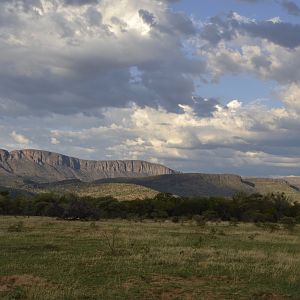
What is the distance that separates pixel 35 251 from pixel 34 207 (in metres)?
66.5

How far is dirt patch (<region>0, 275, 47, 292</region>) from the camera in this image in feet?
49.3

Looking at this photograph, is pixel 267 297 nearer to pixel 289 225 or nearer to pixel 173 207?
pixel 289 225

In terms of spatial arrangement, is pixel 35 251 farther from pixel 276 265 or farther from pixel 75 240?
pixel 276 265

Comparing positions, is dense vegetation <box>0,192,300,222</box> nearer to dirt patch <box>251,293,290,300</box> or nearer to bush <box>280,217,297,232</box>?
bush <box>280,217,297,232</box>

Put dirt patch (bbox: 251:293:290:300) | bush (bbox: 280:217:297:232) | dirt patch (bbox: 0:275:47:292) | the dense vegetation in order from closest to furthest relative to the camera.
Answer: dirt patch (bbox: 251:293:290:300) → dirt patch (bbox: 0:275:47:292) → bush (bbox: 280:217:297:232) → the dense vegetation

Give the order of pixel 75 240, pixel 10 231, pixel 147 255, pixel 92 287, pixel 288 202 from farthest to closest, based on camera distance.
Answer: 1. pixel 288 202
2. pixel 10 231
3. pixel 75 240
4. pixel 147 255
5. pixel 92 287

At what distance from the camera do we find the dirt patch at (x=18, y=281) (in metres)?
15.0

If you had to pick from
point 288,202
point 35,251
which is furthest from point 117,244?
point 288,202

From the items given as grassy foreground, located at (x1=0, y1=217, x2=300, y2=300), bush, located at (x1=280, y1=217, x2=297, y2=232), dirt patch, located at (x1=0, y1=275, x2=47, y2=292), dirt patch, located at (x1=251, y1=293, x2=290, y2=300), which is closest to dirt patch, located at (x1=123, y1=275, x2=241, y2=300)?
grassy foreground, located at (x1=0, y1=217, x2=300, y2=300)

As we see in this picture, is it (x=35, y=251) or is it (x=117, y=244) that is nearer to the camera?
(x=35, y=251)

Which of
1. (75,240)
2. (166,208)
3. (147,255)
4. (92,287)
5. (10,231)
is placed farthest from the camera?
(166,208)

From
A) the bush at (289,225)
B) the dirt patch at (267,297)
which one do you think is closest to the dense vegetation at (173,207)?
the bush at (289,225)

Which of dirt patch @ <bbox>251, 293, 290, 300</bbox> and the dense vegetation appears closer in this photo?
dirt patch @ <bbox>251, 293, 290, 300</bbox>

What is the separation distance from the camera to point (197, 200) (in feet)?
301
